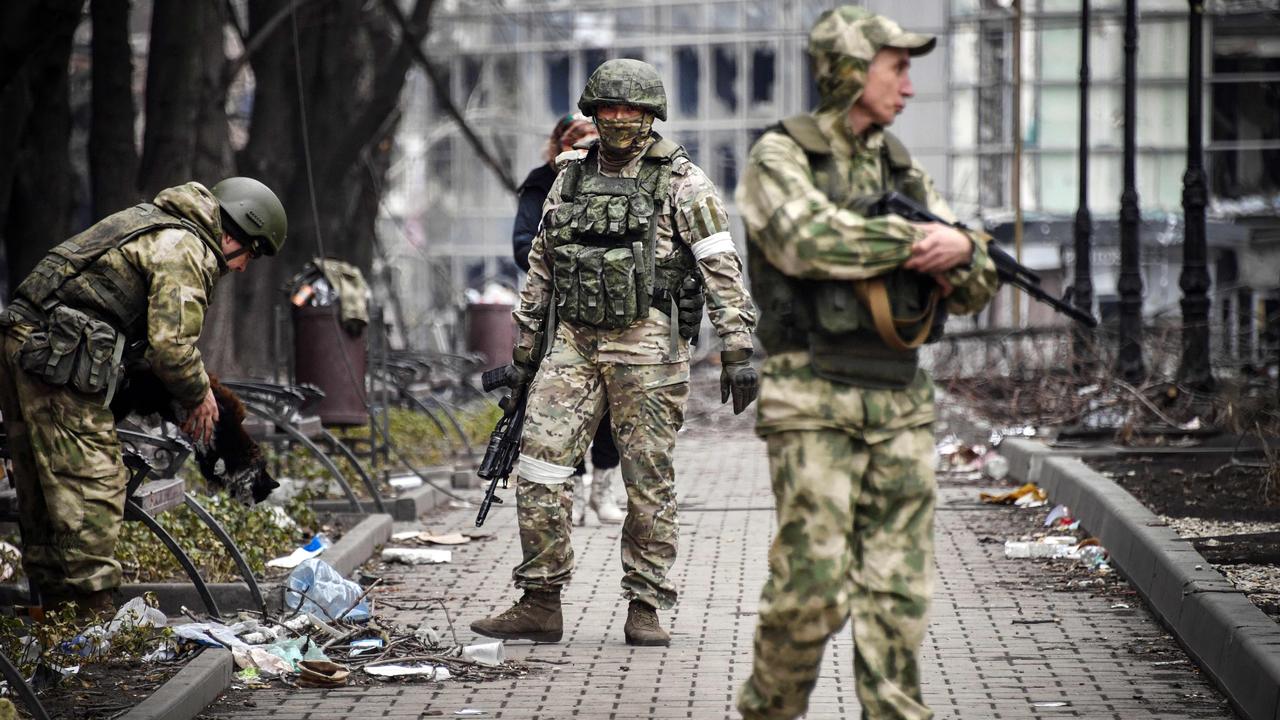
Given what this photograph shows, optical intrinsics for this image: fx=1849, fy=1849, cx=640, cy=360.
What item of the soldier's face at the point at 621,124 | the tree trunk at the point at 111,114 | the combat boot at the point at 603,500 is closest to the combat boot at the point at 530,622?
the soldier's face at the point at 621,124

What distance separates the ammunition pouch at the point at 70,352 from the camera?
683 centimetres

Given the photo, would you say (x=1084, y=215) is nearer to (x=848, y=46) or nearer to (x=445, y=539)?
(x=445, y=539)

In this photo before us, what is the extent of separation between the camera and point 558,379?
24.2 feet

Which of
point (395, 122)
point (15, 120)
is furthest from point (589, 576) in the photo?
point (395, 122)

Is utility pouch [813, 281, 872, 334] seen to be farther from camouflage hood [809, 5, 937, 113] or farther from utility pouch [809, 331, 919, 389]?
camouflage hood [809, 5, 937, 113]

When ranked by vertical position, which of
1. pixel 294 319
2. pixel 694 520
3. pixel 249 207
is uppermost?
pixel 249 207

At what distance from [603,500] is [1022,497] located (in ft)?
9.42

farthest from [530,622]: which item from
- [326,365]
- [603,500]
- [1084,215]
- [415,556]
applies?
[1084,215]

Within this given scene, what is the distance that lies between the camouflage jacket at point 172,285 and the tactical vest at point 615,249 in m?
1.38

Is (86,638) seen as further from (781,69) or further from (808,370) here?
(781,69)

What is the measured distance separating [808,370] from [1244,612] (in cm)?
247

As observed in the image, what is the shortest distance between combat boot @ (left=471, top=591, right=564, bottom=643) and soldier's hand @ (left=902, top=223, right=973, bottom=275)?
120 inches

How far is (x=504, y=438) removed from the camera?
792 centimetres

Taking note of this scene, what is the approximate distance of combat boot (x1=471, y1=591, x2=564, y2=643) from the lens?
7379mm
